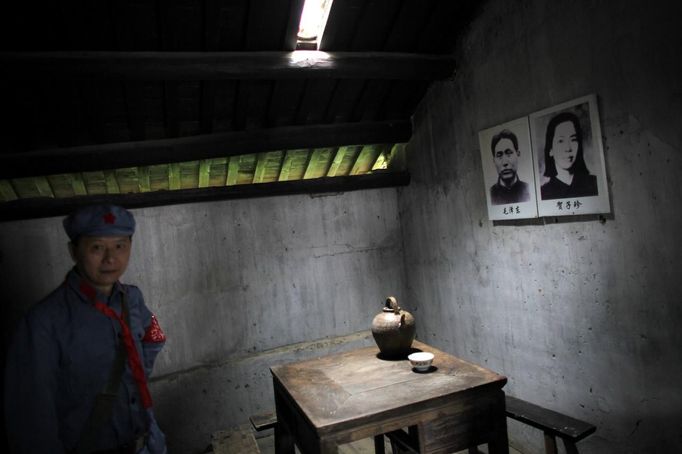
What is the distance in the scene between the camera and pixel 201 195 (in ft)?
15.4

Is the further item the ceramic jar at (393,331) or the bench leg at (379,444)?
the bench leg at (379,444)

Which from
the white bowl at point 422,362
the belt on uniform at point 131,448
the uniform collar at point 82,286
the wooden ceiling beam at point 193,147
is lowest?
the belt on uniform at point 131,448

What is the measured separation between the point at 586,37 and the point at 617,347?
2262 millimetres

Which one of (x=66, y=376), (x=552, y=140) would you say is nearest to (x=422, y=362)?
(x=552, y=140)

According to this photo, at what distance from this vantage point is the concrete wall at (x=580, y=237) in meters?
2.70

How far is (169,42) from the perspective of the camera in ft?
11.7

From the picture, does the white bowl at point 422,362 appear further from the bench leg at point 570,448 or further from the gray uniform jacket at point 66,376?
the gray uniform jacket at point 66,376

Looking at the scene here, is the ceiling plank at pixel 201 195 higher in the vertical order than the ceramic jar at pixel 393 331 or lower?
higher

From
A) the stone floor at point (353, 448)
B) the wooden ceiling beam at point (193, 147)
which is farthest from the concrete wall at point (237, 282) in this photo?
the wooden ceiling beam at point (193, 147)

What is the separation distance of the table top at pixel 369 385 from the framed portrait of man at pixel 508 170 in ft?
4.78

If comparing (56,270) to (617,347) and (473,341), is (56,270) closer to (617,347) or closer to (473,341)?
(473,341)

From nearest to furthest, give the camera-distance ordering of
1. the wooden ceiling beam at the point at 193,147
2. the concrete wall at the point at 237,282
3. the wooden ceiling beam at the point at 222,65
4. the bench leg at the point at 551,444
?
the bench leg at the point at 551,444 < the wooden ceiling beam at the point at 222,65 < the wooden ceiling beam at the point at 193,147 < the concrete wall at the point at 237,282

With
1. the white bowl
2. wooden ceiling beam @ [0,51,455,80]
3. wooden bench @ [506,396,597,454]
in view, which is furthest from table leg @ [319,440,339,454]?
wooden ceiling beam @ [0,51,455,80]

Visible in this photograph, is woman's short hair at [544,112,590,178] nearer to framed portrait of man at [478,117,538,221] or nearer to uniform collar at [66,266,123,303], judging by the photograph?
framed portrait of man at [478,117,538,221]
